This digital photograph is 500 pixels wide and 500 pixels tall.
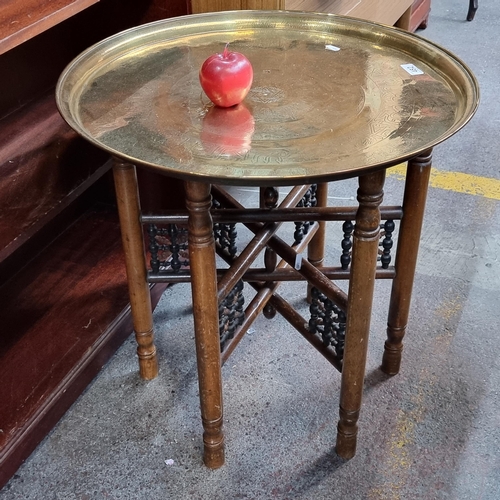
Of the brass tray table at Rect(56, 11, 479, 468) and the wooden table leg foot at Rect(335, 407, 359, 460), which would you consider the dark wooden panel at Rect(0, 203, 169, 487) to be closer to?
the brass tray table at Rect(56, 11, 479, 468)

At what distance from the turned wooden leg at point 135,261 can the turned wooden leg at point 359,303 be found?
532 millimetres

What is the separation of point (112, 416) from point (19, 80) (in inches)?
39.9

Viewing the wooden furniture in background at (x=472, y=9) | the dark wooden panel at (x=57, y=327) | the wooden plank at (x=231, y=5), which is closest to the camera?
the dark wooden panel at (x=57, y=327)

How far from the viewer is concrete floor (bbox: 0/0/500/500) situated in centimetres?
158

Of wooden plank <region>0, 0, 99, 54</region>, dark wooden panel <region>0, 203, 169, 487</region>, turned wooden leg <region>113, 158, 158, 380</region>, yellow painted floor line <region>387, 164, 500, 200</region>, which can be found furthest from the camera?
yellow painted floor line <region>387, 164, 500, 200</region>

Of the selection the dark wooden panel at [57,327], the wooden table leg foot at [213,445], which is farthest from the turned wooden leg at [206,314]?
the dark wooden panel at [57,327]

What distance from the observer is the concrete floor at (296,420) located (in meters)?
1.58

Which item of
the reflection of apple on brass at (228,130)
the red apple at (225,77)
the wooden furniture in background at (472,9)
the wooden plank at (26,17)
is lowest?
the wooden furniture in background at (472,9)

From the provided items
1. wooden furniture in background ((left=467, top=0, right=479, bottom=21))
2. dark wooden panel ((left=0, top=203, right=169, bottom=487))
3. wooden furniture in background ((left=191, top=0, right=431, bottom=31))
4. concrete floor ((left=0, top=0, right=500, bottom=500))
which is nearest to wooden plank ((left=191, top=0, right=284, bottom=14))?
wooden furniture in background ((left=191, top=0, right=431, bottom=31))

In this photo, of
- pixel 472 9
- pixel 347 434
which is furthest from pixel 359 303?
pixel 472 9

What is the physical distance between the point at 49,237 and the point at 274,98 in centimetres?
113

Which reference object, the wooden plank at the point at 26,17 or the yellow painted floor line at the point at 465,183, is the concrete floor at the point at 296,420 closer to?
the yellow painted floor line at the point at 465,183

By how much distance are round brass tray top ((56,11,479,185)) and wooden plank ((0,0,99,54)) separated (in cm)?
10

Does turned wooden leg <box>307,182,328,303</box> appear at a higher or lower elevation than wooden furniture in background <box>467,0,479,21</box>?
higher
